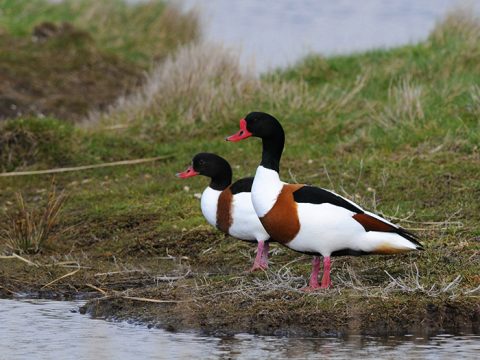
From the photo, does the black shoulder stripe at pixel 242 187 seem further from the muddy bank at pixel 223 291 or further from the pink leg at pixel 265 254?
the muddy bank at pixel 223 291

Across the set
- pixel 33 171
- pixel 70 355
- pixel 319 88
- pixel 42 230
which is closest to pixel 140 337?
pixel 70 355

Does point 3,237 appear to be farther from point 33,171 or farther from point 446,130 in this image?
point 446,130

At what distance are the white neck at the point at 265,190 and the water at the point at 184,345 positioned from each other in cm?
89

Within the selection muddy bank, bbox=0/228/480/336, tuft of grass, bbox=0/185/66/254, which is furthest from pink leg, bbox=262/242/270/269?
tuft of grass, bbox=0/185/66/254

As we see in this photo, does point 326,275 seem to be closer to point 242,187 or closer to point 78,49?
point 242,187

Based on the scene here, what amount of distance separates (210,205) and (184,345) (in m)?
1.92

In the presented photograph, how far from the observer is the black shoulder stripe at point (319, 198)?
7.56 m

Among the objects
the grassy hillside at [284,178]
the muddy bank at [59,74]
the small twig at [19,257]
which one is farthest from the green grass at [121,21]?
the small twig at [19,257]

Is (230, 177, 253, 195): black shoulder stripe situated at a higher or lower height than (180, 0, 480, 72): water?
lower

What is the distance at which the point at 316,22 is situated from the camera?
2473 cm

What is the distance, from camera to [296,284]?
8055 mm

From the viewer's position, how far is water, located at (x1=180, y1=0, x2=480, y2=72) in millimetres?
21781

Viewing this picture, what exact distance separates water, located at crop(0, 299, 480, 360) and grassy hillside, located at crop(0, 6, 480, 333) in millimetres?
196

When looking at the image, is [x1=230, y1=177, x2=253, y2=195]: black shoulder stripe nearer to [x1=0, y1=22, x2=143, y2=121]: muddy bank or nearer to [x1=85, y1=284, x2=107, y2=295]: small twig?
[x1=85, y1=284, x2=107, y2=295]: small twig
